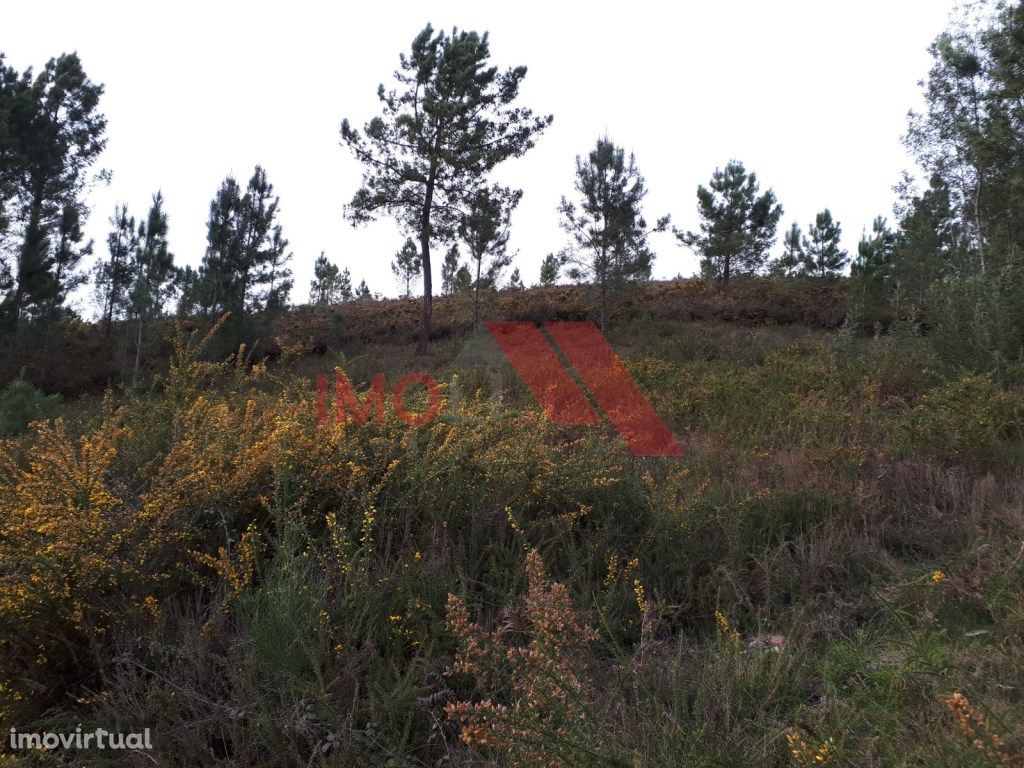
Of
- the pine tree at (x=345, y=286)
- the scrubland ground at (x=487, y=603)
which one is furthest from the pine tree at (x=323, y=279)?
the scrubland ground at (x=487, y=603)

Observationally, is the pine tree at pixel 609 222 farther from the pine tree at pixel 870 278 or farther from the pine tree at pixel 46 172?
→ the pine tree at pixel 46 172

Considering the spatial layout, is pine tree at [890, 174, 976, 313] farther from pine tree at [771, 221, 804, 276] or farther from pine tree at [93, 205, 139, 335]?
pine tree at [93, 205, 139, 335]

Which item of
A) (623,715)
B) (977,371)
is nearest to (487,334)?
(977,371)

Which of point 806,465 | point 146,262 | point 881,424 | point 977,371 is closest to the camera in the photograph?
point 806,465

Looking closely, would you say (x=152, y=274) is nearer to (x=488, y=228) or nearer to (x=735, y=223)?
(x=488, y=228)

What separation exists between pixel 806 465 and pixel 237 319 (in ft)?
57.4

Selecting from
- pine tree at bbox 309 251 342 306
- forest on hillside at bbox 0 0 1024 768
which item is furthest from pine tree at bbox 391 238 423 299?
forest on hillside at bbox 0 0 1024 768

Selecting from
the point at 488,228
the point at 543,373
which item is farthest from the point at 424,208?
the point at 543,373

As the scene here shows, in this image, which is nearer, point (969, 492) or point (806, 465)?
point (969, 492)

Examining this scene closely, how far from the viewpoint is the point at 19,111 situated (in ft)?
58.3

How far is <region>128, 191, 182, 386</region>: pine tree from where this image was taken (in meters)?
18.4

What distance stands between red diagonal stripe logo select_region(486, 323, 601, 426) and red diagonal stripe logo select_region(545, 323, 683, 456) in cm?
31

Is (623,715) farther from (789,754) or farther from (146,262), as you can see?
(146,262)

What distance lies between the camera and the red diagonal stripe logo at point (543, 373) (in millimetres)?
7105
